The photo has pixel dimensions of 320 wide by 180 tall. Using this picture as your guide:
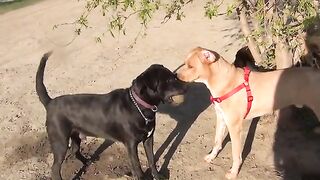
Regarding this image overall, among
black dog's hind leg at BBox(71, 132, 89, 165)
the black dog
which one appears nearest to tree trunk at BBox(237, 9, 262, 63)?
the black dog

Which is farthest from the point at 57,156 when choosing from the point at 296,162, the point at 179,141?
the point at 296,162

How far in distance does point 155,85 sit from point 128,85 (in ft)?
10.9

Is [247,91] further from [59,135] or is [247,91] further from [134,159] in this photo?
[59,135]

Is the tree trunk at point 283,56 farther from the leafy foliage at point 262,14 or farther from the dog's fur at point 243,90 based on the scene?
the dog's fur at point 243,90

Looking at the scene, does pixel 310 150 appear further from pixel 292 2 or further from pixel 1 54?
pixel 1 54

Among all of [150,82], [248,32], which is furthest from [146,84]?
[248,32]

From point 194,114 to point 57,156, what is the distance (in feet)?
8.04

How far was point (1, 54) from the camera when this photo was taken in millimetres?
10883

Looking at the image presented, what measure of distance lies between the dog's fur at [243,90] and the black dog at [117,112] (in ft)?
0.95

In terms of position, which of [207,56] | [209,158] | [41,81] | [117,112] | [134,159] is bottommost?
[209,158]

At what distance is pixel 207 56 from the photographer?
5398 mm

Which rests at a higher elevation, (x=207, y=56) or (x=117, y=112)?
(x=207, y=56)

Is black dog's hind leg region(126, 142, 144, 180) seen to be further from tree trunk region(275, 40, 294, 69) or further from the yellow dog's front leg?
tree trunk region(275, 40, 294, 69)

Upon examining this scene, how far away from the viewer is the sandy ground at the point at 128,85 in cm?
632
